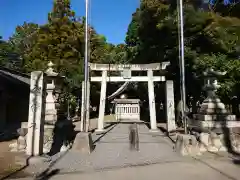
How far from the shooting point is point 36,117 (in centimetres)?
805

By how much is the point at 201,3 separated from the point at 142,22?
4.56 m

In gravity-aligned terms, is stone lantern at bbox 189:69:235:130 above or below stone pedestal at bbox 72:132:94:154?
above

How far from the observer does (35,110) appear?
8102 mm

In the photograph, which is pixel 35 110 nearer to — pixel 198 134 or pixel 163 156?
pixel 163 156

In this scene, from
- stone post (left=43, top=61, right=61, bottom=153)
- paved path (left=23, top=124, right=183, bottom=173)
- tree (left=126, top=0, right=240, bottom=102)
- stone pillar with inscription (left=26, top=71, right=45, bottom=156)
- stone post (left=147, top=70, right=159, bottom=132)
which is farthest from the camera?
stone post (left=147, top=70, right=159, bottom=132)

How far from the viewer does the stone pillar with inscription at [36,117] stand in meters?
7.93

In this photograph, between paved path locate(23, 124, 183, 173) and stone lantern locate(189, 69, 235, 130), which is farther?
stone lantern locate(189, 69, 235, 130)

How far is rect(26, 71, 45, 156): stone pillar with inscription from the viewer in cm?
793

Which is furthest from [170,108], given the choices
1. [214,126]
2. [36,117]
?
[36,117]

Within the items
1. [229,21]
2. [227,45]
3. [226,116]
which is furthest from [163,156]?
[229,21]

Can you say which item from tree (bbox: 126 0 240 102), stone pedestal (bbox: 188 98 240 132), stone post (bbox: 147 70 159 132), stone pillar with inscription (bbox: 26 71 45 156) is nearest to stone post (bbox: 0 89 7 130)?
stone post (bbox: 147 70 159 132)

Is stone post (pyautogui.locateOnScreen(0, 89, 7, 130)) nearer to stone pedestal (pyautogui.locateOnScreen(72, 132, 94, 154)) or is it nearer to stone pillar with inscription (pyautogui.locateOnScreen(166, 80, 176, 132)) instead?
stone pedestal (pyautogui.locateOnScreen(72, 132, 94, 154))

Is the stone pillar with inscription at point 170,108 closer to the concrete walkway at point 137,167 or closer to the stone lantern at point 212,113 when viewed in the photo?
the stone lantern at point 212,113

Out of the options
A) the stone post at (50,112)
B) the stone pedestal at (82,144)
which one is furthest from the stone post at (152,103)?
the stone pedestal at (82,144)
